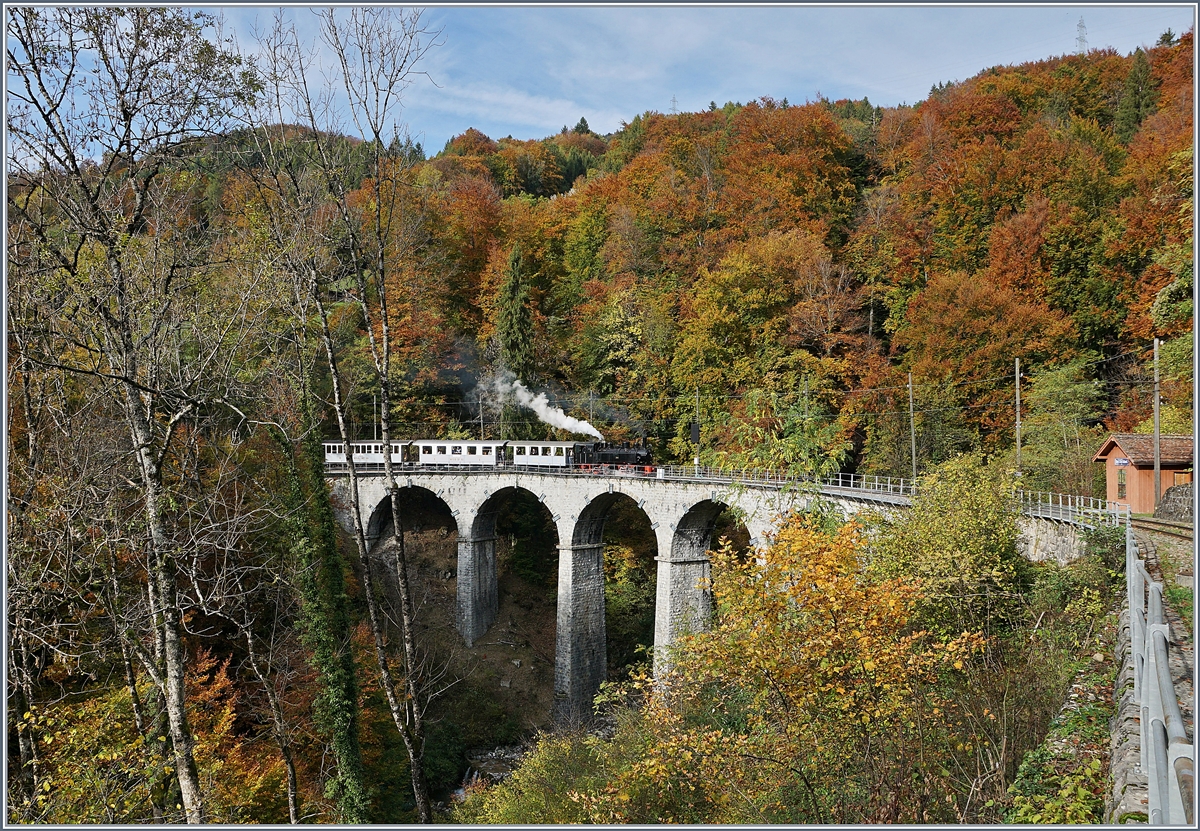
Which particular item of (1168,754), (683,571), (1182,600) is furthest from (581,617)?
(1168,754)

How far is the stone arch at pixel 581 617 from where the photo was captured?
83.1 ft

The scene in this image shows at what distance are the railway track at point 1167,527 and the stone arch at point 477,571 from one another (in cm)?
1847

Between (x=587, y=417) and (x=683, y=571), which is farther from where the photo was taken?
(x=587, y=417)

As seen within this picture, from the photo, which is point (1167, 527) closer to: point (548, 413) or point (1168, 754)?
point (1168, 754)

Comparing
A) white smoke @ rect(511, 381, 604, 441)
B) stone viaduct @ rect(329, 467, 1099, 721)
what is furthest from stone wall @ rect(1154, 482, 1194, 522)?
white smoke @ rect(511, 381, 604, 441)

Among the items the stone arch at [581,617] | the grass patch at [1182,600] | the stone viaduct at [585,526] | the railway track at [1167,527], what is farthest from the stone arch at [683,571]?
the grass patch at [1182,600]

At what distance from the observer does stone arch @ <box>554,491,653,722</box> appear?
997 inches

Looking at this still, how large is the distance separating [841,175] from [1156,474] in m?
22.3

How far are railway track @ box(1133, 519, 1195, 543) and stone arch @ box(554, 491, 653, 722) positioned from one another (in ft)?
48.2

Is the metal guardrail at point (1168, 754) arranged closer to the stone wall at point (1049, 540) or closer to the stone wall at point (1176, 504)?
the stone wall at point (1049, 540)

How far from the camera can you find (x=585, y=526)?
26.5 meters

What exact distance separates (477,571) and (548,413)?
741cm

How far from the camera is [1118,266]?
25.2 meters

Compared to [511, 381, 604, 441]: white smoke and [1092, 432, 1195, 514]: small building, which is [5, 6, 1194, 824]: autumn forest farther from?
[1092, 432, 1195, 514]: small building
